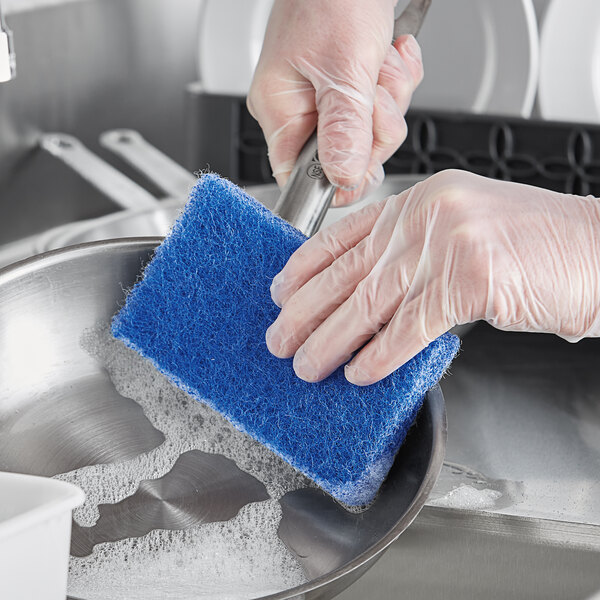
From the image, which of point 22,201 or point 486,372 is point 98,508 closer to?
point 486,372

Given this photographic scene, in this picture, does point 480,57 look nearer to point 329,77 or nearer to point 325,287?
point 329,77

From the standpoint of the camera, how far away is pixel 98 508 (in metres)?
0.53

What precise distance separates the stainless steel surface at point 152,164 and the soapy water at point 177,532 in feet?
1.11

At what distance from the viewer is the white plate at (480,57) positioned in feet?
3.09

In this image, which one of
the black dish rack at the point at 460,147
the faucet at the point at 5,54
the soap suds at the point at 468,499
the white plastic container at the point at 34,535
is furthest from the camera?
the black dish rack at the point at 460,147

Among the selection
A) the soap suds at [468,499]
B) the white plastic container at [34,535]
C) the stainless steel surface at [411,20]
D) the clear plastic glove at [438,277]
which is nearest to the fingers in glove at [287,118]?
the stainless steel surface at [411,20]

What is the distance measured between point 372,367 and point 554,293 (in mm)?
118

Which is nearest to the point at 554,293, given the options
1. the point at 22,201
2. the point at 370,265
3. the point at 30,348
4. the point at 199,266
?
the point at 370,265

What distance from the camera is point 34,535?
1.03 ft

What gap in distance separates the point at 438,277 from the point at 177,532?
0.23 meters

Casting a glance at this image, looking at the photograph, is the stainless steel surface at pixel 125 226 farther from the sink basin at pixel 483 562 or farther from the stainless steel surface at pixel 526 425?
the sink basin at pixel 483 562

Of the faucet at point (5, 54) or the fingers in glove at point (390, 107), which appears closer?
the faucet at point (5, 54)

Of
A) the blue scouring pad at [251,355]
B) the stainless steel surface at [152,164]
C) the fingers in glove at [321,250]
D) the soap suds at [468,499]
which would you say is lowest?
the soap suds at [468,499]

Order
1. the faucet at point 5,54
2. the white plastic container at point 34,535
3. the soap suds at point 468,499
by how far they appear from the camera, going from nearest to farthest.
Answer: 1. the white plastic container at point 34,535
2. the faucet at point 5,54
3. the soap suds at point 468,499
